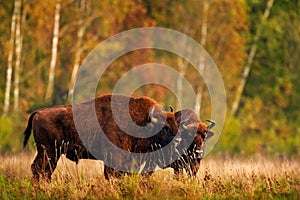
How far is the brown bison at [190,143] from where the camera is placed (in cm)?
1446

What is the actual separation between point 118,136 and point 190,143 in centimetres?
153

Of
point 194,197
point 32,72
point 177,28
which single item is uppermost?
point 177,28

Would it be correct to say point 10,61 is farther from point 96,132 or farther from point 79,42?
point 96,132

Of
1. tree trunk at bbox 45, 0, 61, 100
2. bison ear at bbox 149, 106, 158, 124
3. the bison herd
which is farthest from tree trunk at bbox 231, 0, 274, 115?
bison ear at bbox 149, 106, 158, 124

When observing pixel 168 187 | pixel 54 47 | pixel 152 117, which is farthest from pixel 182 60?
pixel 168 187

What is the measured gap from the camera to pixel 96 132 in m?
14.6

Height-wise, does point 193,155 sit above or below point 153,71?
below

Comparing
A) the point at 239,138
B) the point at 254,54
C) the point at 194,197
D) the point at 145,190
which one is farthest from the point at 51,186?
the point at 254,54

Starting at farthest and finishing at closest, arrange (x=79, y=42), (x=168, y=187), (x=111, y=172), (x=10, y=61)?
1. (x=79, y=42)
2. (x=10, y=61)
3. (x=111, y=172)
4. (x=168, y=187)

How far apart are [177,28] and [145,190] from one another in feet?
81.5

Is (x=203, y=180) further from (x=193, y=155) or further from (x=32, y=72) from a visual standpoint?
(x=32, y=72)

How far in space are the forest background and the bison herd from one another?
34.8 ft

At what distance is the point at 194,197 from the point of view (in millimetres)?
11570

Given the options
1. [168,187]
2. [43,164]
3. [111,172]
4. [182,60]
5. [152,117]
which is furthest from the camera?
[182,60]
